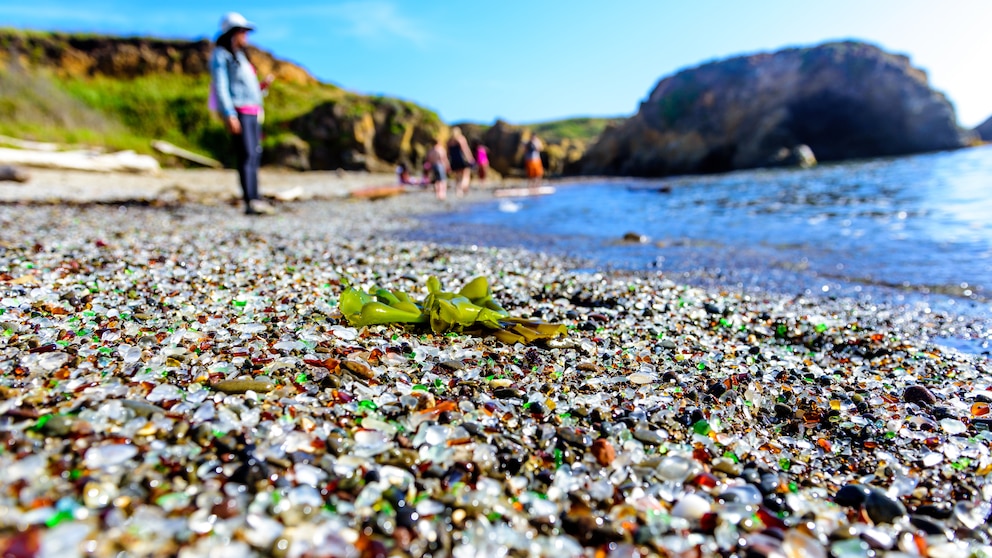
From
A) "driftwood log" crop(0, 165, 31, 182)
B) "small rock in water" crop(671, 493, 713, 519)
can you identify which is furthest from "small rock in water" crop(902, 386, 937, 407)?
"driftwood log" crop(0, 165, 31, 182)

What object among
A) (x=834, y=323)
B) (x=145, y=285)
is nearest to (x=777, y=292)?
(x=834, y=323)

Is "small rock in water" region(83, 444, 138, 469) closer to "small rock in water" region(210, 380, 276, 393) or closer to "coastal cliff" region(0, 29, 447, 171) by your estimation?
"small rock in water" region(210, 380, 276, 393)

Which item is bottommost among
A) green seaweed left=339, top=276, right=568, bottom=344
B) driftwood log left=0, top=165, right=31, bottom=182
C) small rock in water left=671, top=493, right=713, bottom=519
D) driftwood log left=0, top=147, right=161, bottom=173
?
small rock in water left=671, top=493, right=713, bottom=519

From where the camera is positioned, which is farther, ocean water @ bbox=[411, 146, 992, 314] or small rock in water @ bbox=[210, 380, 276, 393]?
ocean water @ bbox=[411, 146, 992, 314]

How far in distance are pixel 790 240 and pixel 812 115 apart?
197 ft

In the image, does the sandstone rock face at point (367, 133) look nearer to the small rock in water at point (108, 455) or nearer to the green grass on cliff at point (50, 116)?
the green grass on cliff at point (50, 116)

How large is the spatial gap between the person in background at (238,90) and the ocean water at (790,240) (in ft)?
9.85

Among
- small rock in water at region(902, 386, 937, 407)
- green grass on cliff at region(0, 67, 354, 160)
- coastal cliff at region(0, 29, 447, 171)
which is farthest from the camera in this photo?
coastal cliff at region(0, 29, 447, 171)

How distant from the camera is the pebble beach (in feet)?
4.49

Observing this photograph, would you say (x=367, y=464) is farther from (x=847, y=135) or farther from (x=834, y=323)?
(x=847, y=135)

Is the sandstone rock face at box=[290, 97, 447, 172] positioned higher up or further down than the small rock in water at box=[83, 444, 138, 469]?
higher up

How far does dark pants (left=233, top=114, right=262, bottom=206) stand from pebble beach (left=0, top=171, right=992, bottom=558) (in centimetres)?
431

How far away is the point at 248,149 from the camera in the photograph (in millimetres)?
7832

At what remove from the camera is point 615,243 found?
324 inches
